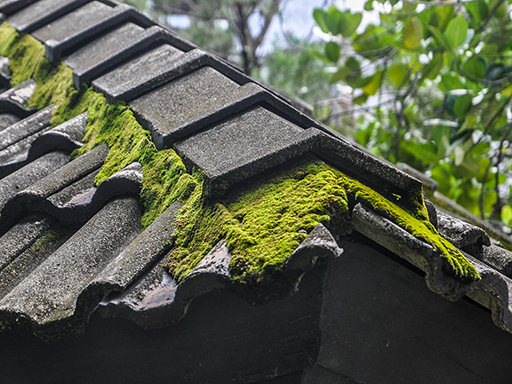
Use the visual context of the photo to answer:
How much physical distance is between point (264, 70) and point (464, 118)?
851cm

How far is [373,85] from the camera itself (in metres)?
4.40

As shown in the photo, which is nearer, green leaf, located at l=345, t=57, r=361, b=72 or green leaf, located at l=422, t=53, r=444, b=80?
green leaf, located at l=422, t=53, r=444, b=80

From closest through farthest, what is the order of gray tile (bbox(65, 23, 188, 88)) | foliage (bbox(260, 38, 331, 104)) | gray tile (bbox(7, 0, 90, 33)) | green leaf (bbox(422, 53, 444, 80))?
gray tile (bbox(65, 23, 188, 88)) < gray tile (bbox(7, 0, 90, 33)) < green leaf (bbox(422, 53, 444, 80)) < foliage (bbox(260, 38, 331, 104))

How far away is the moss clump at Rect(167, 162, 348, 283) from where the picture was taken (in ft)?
3.62

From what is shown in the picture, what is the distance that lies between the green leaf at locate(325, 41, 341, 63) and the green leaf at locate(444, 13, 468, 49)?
1167 millimetres

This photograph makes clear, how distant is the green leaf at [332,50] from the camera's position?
13.7 feet

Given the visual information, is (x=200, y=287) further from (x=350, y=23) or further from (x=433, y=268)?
(x=350, y=23)

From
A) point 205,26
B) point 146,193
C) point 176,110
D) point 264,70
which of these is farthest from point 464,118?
point 205,26

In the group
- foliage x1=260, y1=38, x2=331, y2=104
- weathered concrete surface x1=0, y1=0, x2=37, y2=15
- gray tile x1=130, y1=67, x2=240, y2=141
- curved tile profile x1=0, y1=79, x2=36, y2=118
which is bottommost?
foliage x1=260, y1=38, x2=331, y2=104

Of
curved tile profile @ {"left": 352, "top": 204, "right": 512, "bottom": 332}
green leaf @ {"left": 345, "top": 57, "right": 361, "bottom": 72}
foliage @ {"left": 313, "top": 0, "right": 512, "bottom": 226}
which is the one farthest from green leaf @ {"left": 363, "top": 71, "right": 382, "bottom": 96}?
curved tile profile @ {"left": 352, "top": 204, "right": 512, "bottom": 332}

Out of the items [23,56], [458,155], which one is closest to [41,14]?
[23,56]

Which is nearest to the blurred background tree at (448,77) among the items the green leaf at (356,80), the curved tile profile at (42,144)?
the green leaf at (356,80)

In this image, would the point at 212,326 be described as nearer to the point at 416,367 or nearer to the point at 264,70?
the point at 416,367

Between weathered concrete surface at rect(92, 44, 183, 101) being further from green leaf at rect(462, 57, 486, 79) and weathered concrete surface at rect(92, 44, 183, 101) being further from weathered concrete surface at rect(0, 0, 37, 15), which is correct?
green leaf at rect(462, 57, 486, 79)
